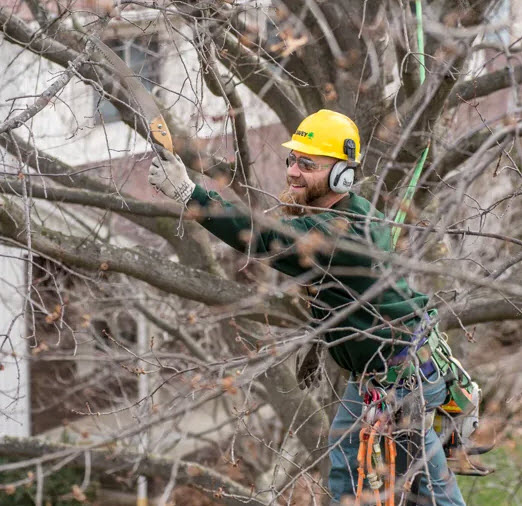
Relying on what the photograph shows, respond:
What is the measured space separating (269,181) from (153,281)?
5.70m

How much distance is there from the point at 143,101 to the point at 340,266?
3.94ft

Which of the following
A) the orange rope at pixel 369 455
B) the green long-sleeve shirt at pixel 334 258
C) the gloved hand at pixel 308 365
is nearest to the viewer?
the orange rope at pixel 369 455

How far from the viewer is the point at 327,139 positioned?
A: 15.4 ft

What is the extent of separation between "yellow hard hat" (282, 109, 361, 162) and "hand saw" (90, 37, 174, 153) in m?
0.63

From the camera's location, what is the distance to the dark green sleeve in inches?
165

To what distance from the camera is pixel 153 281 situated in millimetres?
6312

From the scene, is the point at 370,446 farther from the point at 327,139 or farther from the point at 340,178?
the point at 327,139

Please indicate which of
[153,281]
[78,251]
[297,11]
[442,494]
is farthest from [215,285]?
[442,494]

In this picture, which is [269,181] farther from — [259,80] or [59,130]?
[259,80]

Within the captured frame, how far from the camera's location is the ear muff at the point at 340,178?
14.8 feet

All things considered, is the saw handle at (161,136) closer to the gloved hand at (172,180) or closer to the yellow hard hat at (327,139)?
the gloved hand at (172,180)

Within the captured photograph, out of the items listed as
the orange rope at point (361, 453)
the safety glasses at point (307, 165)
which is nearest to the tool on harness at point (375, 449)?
the orange rope at point (361, 453)

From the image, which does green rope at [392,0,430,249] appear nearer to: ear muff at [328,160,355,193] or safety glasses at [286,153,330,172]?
ear muff at [328,160,355,193]

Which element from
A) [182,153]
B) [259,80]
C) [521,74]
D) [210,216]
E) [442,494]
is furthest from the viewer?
[259,80]
